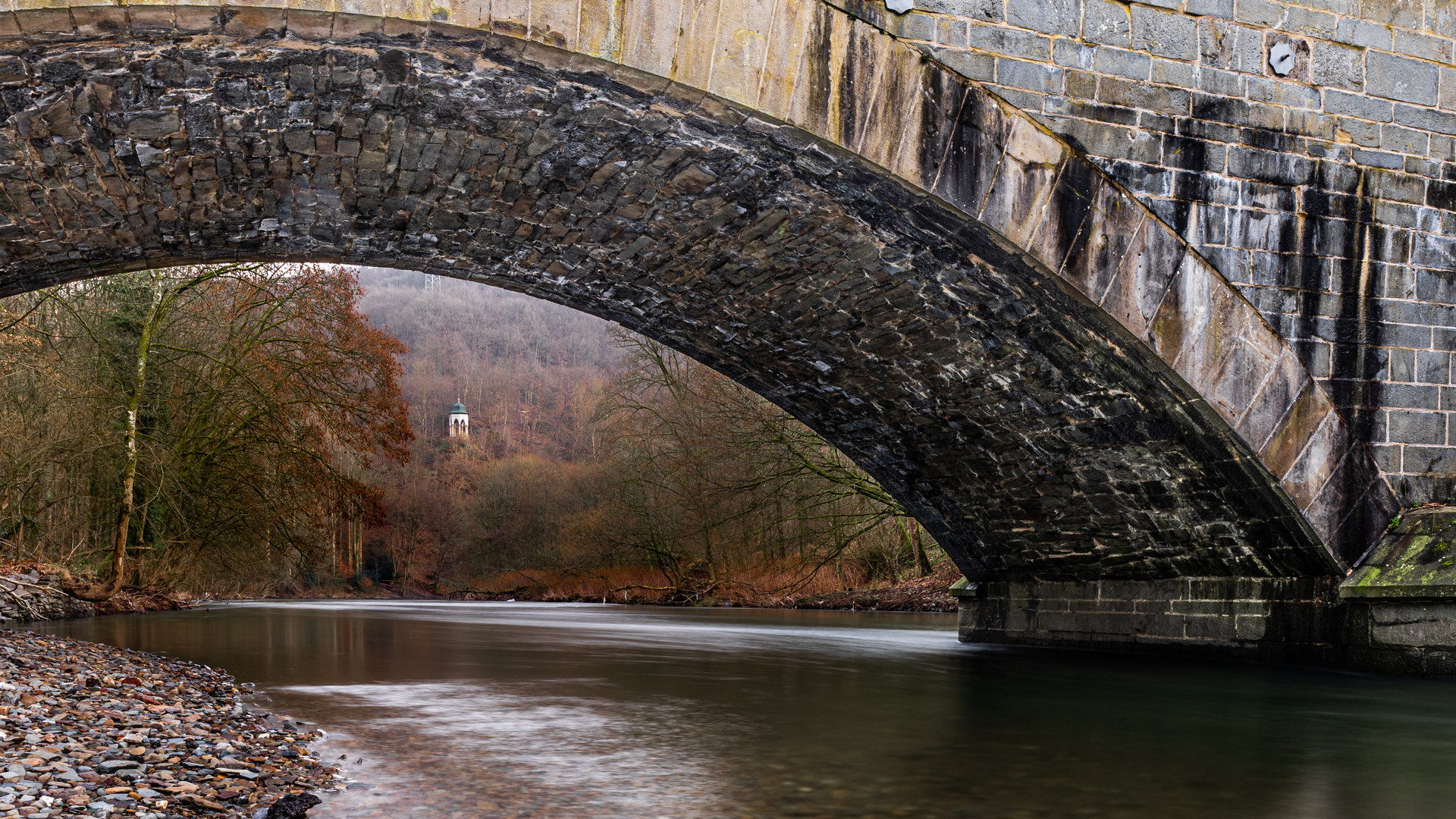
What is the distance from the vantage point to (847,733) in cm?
548

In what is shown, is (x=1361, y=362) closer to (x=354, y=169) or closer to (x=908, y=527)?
(x=354, y=169)

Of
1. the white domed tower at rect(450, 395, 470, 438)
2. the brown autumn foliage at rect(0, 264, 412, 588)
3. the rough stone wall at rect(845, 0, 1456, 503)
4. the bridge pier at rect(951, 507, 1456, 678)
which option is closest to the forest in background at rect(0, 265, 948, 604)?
the brown autumn foliage at rect(0, 264, 412, 588)

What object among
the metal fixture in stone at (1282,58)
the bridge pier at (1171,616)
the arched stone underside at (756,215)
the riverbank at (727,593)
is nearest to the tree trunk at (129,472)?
the arched stone underside at (756,215)

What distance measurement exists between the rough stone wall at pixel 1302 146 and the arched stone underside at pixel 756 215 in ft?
0.97

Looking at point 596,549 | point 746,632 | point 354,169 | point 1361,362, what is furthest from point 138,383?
point 596,549

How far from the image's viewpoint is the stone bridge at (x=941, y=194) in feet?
19.4

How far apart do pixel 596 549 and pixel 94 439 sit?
17914 mm

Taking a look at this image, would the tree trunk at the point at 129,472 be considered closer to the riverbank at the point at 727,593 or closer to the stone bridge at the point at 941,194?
the stone bridge at the point at 941,194

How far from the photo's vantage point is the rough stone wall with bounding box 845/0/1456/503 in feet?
22.9

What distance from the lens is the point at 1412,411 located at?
8.00 meters

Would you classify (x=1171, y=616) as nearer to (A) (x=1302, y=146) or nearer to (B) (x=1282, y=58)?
(A) (x=1302, y=146)

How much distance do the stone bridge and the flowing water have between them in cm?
165

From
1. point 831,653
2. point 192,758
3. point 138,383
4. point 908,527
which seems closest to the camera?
point 192,758

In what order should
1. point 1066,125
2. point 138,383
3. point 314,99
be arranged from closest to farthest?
1. point 314,99
2. point 1066,125
3. point 138,383
